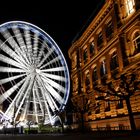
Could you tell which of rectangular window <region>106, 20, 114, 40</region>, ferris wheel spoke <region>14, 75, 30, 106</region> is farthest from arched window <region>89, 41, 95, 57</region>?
ferris wheel spoke <region>14, 75, 30, 106</region>

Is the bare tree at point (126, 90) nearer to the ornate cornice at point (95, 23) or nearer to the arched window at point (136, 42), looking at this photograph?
the arched window at point (136, 42)

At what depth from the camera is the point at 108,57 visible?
114 ft

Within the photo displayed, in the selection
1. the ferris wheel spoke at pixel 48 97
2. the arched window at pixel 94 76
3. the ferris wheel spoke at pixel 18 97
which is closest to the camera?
the ferris wheel spoke at pixel 18 97

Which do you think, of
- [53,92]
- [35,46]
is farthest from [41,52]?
[53,92]

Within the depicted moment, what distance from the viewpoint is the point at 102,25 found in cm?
3700

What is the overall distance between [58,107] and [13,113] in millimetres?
7307

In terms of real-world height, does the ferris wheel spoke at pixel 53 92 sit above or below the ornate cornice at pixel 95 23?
below

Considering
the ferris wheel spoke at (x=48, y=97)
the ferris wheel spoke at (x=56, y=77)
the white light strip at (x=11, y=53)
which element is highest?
the white light strip at (x=11, y=53)

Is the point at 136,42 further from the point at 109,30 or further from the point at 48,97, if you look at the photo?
the point at 48,97

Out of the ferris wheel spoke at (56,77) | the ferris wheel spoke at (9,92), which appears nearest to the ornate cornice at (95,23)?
the ferris wheel spoke at (56,77)

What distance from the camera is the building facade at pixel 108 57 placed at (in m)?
28.4

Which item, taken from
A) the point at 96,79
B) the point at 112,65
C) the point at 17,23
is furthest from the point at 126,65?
the point at 17,23

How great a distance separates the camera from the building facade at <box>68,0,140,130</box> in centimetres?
2841

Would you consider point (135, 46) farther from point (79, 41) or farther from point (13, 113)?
point (13, 113)
